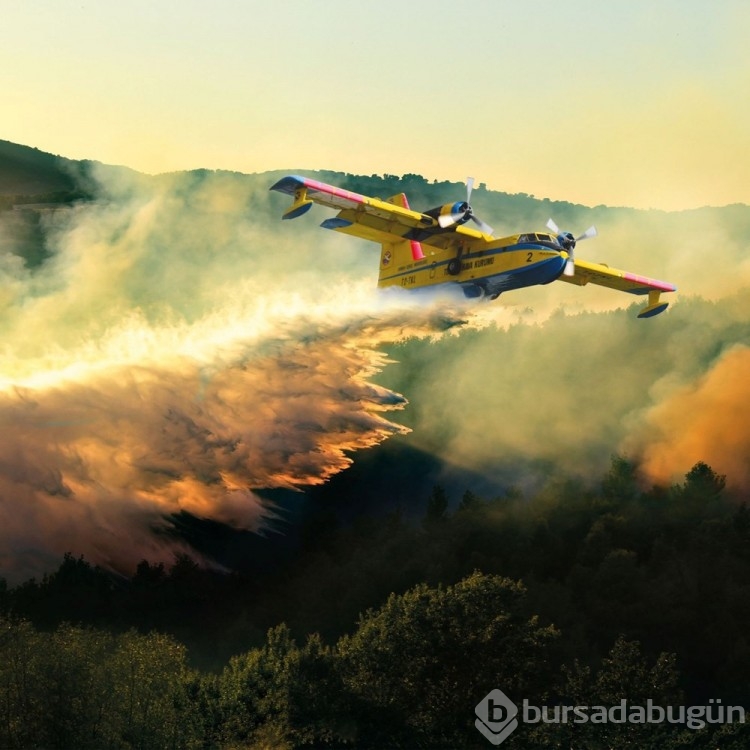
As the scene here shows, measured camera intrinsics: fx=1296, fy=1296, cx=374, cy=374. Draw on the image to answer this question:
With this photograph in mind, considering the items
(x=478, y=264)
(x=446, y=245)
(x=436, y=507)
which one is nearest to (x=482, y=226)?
(x=478, y=264)

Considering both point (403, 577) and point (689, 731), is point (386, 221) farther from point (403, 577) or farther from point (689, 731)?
point (403, 577)

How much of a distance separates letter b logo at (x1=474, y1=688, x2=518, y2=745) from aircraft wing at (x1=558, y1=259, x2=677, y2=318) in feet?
57.2

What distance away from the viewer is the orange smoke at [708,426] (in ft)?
337

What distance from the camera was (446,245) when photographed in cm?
5075

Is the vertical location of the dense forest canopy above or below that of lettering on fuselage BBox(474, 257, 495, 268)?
below

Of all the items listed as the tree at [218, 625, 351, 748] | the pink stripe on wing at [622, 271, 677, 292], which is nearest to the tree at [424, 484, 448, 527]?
the tree at [218, 625, 351, 748]

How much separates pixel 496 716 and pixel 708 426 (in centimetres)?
5640

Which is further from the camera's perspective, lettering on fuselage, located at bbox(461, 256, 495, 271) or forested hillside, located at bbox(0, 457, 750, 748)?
forested hillside, located at bbox(0, 457, 750, 748)

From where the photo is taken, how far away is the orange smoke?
4045 inches

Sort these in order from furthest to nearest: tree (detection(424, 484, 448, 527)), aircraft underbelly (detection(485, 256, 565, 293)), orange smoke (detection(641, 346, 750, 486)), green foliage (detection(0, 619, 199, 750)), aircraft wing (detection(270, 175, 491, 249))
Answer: tree (detection(424, 484, 448, 527)), orange smoke (detection(641, 346, 750, 486)), green foliage (detection(0, 619, 199, 750)), aircraft wing (detection(270, 175, 491, 249)), aircraft underbelly (detection(485, 256, 565, 293))

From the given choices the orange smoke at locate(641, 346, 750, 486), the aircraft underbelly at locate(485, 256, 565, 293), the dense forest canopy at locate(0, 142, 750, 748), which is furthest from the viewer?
the orange smoke at locate(641, 346, 750, 486)

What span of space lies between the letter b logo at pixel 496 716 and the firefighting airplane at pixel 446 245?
695 inches

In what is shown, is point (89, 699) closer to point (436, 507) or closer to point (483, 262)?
point (483, 262)

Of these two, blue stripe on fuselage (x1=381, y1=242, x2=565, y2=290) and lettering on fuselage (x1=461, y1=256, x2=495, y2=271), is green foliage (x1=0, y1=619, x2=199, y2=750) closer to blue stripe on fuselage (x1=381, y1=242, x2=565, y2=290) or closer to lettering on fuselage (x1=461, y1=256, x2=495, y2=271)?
blue stripe on fuselage (x1=381, y1=242, x2=565, y2=290)
